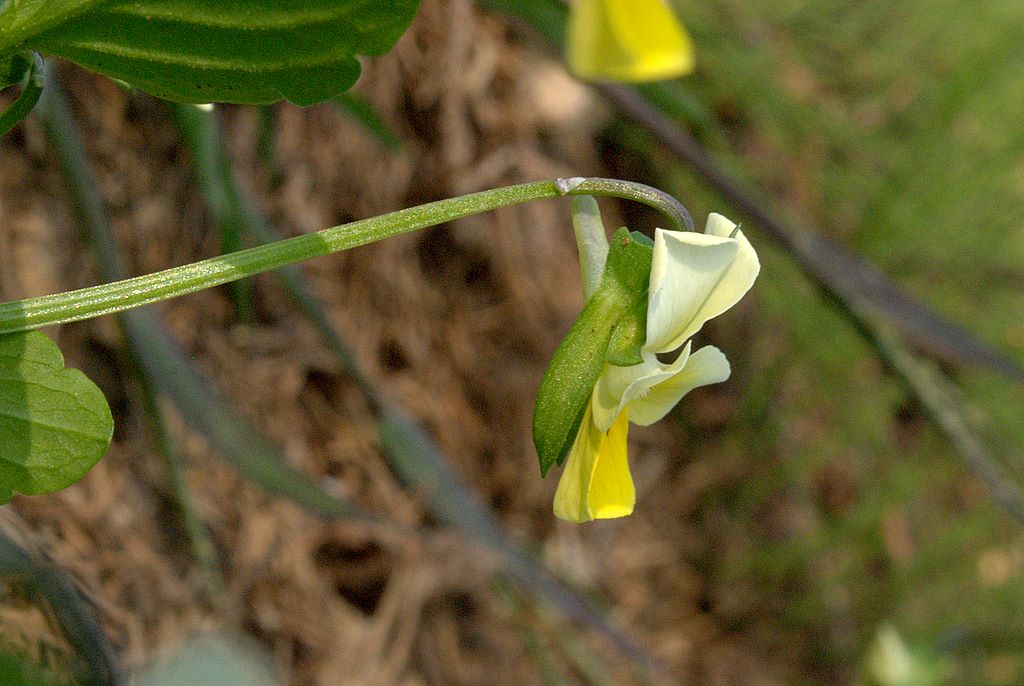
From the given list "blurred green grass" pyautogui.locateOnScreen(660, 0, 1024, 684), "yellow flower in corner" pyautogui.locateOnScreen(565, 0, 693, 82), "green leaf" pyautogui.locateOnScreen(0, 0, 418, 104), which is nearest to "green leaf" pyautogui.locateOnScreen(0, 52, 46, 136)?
"green leaf" pyautogui.locateOnScreen(0, 0, 418, 104)

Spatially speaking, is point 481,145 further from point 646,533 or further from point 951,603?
point 951,603

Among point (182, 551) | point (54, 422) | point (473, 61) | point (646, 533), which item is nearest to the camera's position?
point (54, 422)

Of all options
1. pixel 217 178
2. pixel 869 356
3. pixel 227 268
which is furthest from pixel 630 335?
pixel 869 356

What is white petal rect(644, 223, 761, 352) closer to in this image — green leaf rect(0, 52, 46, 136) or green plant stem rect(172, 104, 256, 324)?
green leaf rect(0, 52, 46, 136)

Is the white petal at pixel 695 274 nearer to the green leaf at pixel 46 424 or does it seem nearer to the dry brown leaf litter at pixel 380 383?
the green leaf at pixel 46 424

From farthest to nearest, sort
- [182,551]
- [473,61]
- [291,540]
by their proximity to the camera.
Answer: [473,61], [291,540], [182,551]

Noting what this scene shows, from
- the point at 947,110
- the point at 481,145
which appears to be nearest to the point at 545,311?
the point at 481,145
